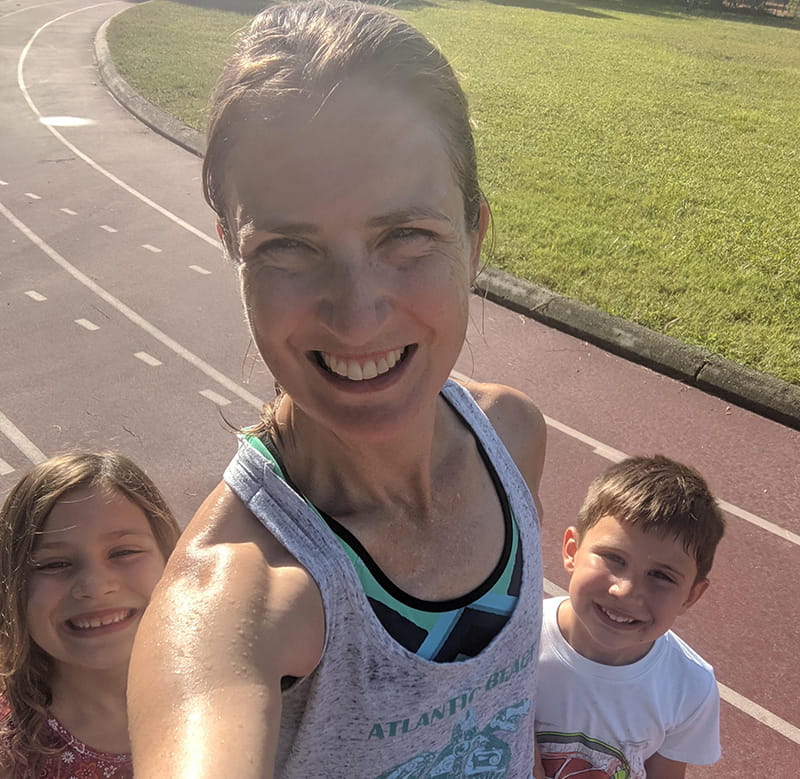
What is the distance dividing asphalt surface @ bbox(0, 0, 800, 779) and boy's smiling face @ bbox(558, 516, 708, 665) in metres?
1.32

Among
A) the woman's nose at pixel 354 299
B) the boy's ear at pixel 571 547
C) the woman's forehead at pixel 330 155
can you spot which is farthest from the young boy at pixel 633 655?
the woman's forehead at pixel 330 155

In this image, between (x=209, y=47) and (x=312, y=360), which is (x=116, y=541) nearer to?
(x=312, y=360)

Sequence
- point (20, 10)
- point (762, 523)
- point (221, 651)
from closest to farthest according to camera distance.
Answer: point (221, 651), point (762, 523), point (20, 10)

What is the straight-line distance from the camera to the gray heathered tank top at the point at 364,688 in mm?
1309

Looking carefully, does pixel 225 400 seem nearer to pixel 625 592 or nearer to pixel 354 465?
pixel 625 592

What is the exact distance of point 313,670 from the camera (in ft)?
4.24

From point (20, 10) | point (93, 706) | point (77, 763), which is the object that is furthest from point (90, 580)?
point (20, 10)

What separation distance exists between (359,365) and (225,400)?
5.55m

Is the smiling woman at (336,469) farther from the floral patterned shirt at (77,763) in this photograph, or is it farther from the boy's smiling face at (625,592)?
the floral patterned shirt at (77,763)

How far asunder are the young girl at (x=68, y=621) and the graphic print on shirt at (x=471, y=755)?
1.35 metres

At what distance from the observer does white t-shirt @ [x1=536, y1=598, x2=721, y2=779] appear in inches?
95.1

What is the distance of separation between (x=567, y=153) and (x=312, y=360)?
1211 centimetres

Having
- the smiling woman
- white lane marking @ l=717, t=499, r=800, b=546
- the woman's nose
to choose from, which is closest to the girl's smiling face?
the smiling woman

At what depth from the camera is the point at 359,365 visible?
142 cm
